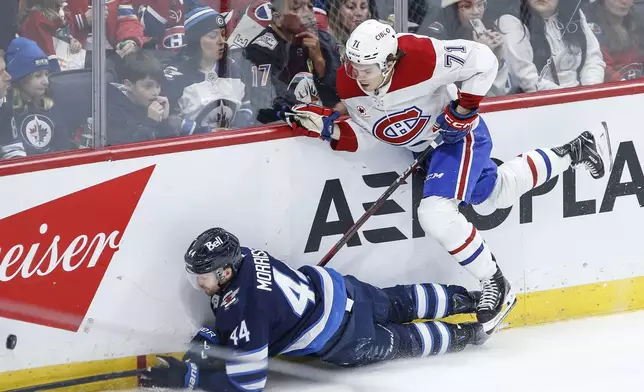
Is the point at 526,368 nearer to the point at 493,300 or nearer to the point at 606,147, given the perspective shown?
the point at 493,300

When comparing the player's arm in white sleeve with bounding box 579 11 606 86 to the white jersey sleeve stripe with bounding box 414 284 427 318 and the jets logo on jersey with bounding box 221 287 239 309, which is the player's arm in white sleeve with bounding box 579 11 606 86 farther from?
the jets logo on jersey with bounding box 221 287 239 309

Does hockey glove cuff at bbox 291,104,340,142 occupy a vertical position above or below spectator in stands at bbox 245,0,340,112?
below

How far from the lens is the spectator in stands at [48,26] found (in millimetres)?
3867

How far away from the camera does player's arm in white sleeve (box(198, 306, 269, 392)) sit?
4.01 m

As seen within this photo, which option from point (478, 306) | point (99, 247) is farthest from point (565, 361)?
point (99, 247)

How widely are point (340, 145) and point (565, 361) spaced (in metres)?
1.12

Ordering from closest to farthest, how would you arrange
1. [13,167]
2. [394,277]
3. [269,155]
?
[13,167] → [269,155] → [394,277]

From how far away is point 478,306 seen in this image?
4.52 metres

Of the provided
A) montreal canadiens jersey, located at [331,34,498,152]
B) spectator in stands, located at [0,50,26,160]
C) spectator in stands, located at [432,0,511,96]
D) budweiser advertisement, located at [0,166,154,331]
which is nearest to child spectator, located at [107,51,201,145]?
budweiser advertisement, located at [0,166,154,331]

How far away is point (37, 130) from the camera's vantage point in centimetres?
400

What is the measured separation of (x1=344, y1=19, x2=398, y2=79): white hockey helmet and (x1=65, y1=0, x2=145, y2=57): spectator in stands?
0.69 m

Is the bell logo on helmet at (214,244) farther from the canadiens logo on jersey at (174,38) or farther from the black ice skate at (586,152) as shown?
the black ice skate at (586,152)

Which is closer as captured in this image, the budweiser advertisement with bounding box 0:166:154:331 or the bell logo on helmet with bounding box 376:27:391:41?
the budweiser advertisement with bounding box 0:166:154:331

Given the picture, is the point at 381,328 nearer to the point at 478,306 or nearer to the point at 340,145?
the point at 478,306
